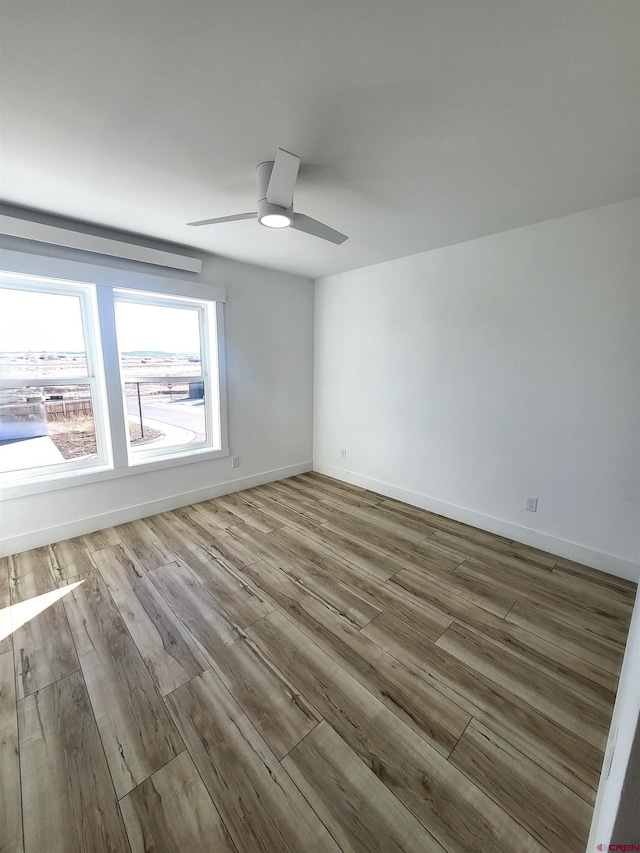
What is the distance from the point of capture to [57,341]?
101 inches

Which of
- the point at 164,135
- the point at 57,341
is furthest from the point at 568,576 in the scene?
the point at 57,341

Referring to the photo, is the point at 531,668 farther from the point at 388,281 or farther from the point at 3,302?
the point at 3,302

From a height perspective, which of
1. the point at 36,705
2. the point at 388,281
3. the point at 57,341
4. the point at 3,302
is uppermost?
the point at 388,281

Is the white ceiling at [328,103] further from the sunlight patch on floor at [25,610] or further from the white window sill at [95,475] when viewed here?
the sunlight patch on floor at [25,610]

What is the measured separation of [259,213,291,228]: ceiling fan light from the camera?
165cm

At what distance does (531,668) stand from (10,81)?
330 centimetres

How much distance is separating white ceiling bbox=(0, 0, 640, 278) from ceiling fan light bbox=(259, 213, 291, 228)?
0.29 m

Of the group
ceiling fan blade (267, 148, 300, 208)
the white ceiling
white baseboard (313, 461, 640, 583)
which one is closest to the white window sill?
white baseboard (313, 461, 640, 583)

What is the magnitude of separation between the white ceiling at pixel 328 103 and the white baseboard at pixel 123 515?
2371mm

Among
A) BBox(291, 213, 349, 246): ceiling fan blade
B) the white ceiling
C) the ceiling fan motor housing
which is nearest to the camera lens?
the white ceiling

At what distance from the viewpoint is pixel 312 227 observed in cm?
186

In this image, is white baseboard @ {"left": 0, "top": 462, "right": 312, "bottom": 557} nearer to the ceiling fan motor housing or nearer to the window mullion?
the window mullion

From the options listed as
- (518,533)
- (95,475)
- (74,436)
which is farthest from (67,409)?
(518,533)

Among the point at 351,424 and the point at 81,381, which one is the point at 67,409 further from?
the point at 351,424
